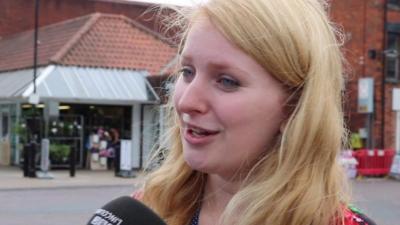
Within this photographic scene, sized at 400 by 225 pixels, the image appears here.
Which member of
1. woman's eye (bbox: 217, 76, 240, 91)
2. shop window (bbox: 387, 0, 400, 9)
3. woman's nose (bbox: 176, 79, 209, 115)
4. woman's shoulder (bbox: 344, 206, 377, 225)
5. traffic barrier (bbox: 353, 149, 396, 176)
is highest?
shop window (bbox: 387, 0, 400, 9)

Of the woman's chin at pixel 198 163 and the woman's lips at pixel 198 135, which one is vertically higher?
the woman's lips at pixel 198 135

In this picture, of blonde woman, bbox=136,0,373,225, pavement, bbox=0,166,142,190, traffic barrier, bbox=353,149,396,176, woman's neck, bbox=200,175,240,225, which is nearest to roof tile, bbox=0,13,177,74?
pavement, bbox=0,166,142,190

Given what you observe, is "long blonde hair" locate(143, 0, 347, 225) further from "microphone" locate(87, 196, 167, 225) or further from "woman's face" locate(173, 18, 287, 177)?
"microphone" locate(87, 196, 167, 225)

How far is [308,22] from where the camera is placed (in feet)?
4.97

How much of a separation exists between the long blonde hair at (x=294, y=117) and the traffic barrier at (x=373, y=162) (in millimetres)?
19441

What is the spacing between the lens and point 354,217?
1481 millimetres

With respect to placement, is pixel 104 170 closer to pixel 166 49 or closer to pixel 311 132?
pixel 166 49

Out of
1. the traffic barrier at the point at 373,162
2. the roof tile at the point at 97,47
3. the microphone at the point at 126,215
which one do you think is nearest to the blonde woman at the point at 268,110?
the microphone at the point at 126,215

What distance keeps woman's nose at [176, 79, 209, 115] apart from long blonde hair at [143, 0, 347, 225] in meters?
0.13

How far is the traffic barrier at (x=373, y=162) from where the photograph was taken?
67.7 feet

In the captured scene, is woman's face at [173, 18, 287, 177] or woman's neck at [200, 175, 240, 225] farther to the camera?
woman's neck at [200, 175, 240, 225]

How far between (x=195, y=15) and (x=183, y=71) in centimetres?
13

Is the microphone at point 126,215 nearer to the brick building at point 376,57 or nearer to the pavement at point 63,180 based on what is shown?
the pavement at point 63,180

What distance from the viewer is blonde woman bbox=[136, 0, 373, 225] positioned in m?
1.46
